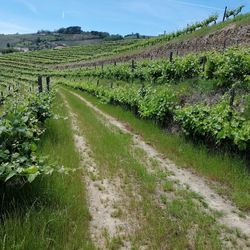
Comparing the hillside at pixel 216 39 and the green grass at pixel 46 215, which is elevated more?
the hillside at pixel 216 39

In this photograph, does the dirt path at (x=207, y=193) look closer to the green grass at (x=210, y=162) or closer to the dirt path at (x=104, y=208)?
the green grass at (x=210, y=162)

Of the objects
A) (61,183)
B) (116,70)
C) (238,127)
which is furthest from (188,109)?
(116,70)

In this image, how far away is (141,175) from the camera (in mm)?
8273

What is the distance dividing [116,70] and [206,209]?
93.2ft

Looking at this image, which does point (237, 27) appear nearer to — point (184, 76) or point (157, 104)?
point (184, 76)

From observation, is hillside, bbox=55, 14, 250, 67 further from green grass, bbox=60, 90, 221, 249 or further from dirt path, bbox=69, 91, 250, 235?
green grass, bbox=60, 90, 221, 249

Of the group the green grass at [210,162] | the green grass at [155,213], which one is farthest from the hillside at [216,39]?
the green grass at [155,213]

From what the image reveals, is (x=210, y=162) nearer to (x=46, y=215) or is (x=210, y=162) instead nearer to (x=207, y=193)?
(x=207, y=193)

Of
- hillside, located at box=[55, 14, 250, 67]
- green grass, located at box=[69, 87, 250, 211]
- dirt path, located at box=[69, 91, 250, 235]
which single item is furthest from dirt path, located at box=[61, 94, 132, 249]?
hillside, located at box=[55, 14, 250, 67]

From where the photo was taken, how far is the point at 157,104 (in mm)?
14352

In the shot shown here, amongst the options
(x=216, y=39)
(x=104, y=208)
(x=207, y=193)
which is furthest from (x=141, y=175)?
(x=216, y=39)

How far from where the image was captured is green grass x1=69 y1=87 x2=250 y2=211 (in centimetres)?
750

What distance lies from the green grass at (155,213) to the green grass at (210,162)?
1022 mm

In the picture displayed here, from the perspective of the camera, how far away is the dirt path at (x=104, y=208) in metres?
5.36
